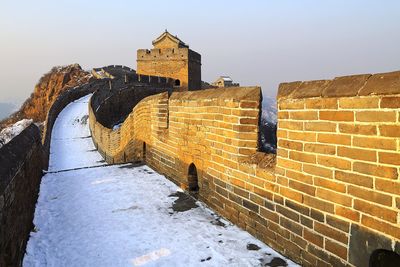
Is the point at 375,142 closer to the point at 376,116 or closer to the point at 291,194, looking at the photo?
the point at 376,116

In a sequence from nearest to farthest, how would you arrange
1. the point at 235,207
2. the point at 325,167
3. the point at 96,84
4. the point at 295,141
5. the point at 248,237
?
the point at 325,167 → the point at 295,141 → the point at 248,237 → the point at 235,207 → the point at 96,84

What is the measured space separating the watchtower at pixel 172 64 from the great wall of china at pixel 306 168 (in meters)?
34.0

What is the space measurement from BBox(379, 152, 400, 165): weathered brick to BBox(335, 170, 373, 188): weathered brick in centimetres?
18

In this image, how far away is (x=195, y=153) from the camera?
5.25 metres

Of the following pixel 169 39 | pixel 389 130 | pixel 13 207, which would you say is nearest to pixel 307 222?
pixel 389 130

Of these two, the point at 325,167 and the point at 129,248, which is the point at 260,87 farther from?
the point at 129,248

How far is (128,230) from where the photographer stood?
4164 mm

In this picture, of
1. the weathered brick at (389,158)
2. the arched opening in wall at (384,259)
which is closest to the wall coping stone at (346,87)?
the weathered brick at (389,158)

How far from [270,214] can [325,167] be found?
959 mm

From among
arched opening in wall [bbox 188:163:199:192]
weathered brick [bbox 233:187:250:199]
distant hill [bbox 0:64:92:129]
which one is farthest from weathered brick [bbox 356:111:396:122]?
distant hill [bbox 0:64:92:129]

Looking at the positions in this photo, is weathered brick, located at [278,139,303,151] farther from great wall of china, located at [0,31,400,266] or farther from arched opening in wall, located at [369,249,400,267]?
arched opening in wall, located at [369,249,400,267]

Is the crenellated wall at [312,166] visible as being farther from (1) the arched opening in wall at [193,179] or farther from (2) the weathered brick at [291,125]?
(1) the arched opening in wall at [193,179]

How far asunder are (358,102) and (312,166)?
72 centimetres

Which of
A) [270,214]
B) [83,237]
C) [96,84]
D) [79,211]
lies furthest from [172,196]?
[96,84]
